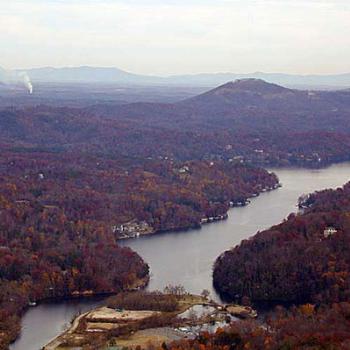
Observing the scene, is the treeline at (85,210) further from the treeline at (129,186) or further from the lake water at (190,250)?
the lake water at (190,250)

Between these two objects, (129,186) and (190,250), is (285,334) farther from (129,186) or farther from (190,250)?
(129,186)

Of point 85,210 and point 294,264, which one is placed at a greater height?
point 294,264

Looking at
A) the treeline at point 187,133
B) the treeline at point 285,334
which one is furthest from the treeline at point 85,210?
the treeline at point 187,133

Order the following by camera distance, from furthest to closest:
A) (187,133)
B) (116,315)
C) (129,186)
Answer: (187,133) → (129,186) → (116,315)

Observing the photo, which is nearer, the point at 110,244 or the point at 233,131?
the point at 110,244

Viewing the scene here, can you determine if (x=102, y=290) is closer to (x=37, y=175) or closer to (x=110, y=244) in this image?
(x=110, y=244)

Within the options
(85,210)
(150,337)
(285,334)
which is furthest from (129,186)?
(285,334)

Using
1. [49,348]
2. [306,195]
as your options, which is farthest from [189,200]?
[49,348]
